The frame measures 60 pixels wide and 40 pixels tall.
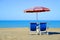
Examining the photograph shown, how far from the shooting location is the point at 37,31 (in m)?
12.8

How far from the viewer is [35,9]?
515 inches

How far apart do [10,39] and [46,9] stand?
3.33 metres

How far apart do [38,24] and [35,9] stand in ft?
2.97

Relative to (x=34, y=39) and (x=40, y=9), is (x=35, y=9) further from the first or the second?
(x=34, y=39)

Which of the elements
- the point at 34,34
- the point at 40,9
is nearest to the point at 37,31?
the point at 34,34

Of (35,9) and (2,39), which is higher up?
(35,9)

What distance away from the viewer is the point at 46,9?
12844 millimetres

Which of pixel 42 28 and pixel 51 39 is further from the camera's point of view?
pixel 42 28

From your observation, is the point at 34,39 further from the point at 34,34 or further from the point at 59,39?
the point at 34,34

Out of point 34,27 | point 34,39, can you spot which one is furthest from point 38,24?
point 34,39

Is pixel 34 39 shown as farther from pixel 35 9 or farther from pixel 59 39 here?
pixel 35 9

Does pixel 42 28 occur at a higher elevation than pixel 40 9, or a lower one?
lower

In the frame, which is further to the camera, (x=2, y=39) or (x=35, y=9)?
(x=35, y=9)

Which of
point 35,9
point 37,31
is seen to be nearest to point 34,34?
point 37,31
